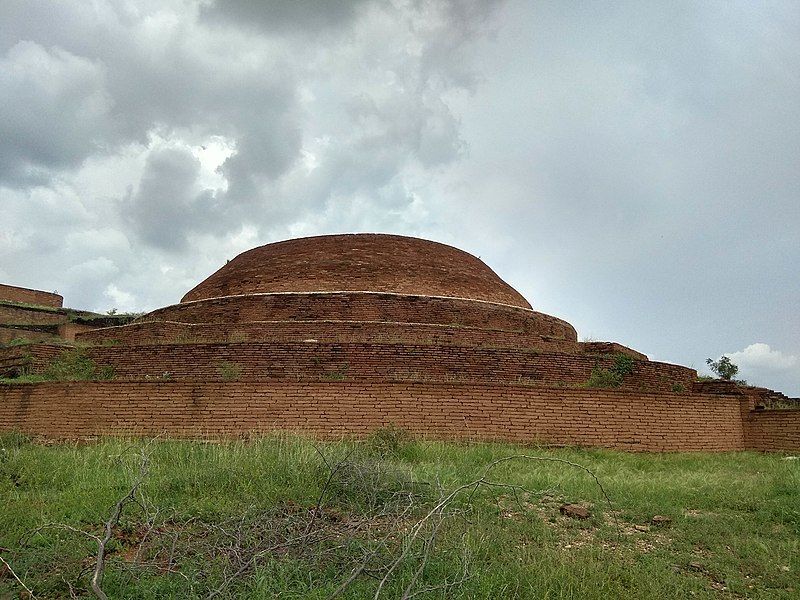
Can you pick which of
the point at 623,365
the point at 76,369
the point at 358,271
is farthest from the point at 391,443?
the point at 358,271

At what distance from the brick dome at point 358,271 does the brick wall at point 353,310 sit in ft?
2.00

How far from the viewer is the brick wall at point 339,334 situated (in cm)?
963

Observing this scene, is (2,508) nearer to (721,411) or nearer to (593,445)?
(593,445)

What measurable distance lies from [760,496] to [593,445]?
2461mm

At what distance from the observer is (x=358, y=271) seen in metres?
12.2

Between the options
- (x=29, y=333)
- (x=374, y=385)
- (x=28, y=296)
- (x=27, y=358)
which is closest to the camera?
(x=374, y=385)

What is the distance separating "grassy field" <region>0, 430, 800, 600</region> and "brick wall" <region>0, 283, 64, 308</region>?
1490cm

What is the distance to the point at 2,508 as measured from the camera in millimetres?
4250

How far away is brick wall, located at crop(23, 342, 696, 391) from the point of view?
26.2 feet

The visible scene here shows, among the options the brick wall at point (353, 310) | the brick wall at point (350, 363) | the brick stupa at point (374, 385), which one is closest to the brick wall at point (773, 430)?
the brick stupa at point (374, 385)

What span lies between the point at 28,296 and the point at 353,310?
13755mm

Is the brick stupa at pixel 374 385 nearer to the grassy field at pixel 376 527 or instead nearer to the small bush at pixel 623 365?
the small bush at pixel 623 365

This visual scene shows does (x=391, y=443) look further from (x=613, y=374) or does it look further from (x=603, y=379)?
(x=613, y=374)

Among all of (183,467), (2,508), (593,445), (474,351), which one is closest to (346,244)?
(474,351)
